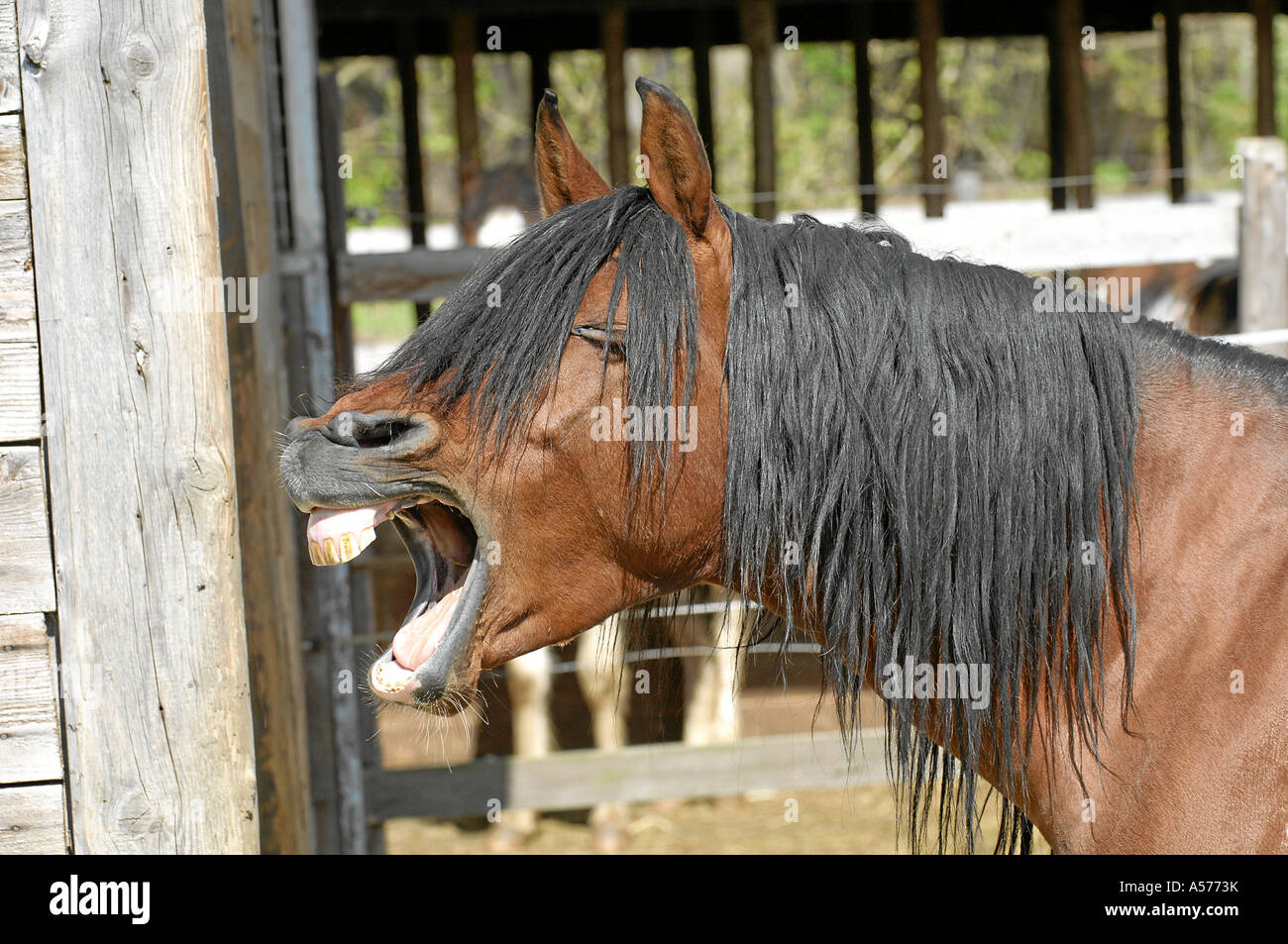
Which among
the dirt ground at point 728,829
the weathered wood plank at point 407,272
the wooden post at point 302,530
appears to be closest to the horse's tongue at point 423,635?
the wooden post at point 302,530

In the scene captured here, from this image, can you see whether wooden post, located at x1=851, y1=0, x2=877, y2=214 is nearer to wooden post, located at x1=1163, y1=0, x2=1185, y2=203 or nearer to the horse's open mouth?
wooden post, located at x1=1163, y1=0, x2=1185, y2=203

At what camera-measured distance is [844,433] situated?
64.4 inches

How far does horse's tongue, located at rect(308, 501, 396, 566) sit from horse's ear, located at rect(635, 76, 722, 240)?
25.2 inches

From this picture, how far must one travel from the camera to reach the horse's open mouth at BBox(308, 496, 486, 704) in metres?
1.62

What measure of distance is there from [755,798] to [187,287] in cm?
453

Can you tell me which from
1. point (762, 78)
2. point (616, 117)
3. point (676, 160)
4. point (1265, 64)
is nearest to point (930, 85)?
point (762, 78)

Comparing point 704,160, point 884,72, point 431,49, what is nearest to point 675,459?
point 704,160

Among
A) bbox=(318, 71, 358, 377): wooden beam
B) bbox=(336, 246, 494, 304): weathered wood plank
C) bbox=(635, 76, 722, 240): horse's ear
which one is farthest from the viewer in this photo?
bbox=(336, 246, 494, 304): weathered wood plank

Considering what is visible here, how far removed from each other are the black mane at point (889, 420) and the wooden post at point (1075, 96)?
388 centimetres

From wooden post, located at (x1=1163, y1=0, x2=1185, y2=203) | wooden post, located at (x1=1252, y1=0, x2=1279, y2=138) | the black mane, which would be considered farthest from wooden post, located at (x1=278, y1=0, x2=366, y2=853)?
wooden post, located at (x1=1252, y1=0, x2=1279, y2=138)

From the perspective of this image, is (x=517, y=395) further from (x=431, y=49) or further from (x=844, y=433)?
(x=431, y=49)

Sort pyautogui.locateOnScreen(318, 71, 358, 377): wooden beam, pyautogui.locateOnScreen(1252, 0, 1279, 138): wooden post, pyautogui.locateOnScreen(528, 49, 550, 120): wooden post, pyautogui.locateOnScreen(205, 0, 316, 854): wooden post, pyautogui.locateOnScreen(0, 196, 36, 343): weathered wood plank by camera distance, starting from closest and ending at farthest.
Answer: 1. pyautogui.locateOnScreen(0, 196, 36, 343): weathered wood plank
2. pyautogui.locateOnScreen(205, 0, 316, 854): wooden post
3. pyautogui.locateOnScreen(318, 71, 358, 377): wooden beam
4. pyautogui.locateOnScreen(1252, 0, 1279, 138): wooden post
5. pyautogui.locateOnScreen(528, 49, 550, 120): wooden post

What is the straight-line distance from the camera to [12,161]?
1.95 meters

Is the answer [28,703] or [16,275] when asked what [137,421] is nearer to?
[16,275]
